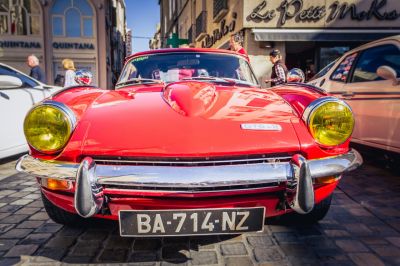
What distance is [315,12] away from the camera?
10.0 metres

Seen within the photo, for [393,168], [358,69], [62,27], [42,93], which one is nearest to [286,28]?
[358,69]

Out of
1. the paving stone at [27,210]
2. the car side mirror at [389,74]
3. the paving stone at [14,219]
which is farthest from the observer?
the car side mirror at [389,74]

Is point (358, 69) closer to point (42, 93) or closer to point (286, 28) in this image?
point (42, 93)

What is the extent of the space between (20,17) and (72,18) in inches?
99.8

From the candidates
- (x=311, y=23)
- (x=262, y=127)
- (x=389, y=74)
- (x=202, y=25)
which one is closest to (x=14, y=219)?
(x=262, y=127)

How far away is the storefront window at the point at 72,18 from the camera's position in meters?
17.5

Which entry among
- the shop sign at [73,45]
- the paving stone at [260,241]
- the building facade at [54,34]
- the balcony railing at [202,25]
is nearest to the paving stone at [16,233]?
the paving stone at [260,241]

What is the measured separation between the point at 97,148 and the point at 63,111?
0.36m

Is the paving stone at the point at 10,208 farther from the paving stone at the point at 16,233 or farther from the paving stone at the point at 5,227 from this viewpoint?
the paving stone at the point at 16,233

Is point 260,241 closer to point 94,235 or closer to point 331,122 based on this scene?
point 331,122

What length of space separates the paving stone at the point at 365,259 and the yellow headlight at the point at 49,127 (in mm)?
1795

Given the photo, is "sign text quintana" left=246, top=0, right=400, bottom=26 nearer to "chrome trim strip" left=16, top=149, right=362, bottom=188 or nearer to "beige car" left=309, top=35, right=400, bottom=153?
"beige car" left=309, top=35, right=400, bottom=153

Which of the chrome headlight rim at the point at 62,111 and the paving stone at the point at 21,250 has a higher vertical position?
the chrome headlight rim at the point at 62,111

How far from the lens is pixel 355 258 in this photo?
6.35ft
